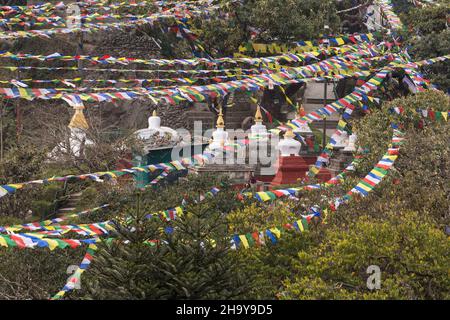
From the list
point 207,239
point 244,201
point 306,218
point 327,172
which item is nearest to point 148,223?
point 207,239

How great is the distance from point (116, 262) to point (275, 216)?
13.5 ft

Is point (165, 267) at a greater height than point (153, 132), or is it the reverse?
point (165, 267)

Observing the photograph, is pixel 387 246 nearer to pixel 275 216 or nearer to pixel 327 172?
pixel 275 216

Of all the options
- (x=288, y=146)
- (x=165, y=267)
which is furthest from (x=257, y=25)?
(x=165, y=267)

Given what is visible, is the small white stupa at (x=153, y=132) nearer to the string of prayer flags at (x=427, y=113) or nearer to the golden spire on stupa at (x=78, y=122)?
the golden spire on stupa at (x=78, y=122)

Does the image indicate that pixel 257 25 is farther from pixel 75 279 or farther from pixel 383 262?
pixel 383 262

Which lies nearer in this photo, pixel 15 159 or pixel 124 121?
pixel 15 159

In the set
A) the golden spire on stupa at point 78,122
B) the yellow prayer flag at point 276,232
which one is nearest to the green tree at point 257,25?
the golden spire on stupa at point 78,122

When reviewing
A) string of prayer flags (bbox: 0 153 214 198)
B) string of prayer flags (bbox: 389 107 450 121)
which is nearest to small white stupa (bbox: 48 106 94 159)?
string of prayer flags (bbox: 0 153 214 198)

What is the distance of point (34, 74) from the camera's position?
34.4 meters

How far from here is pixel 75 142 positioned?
23.9 meters

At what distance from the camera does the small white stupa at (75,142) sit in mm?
21844

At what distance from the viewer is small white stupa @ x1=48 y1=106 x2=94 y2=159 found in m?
21.8
